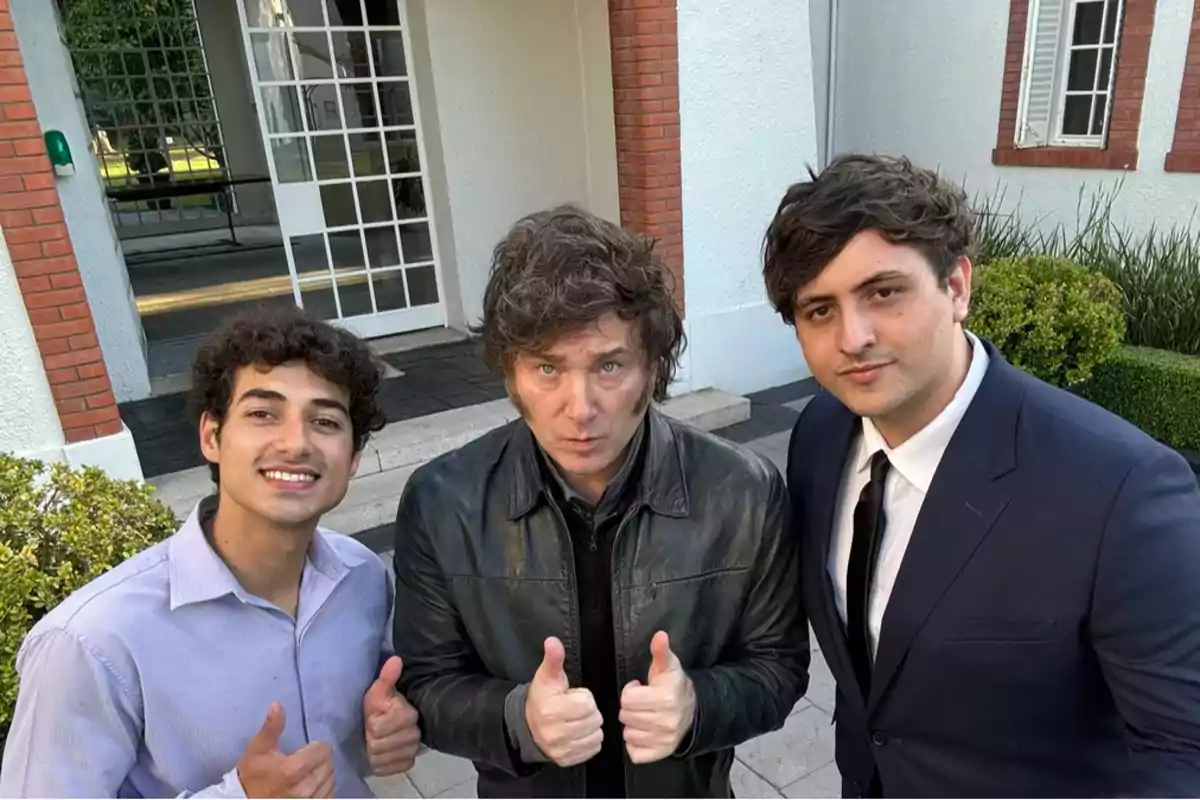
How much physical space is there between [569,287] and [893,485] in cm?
63

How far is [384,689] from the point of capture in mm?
1329

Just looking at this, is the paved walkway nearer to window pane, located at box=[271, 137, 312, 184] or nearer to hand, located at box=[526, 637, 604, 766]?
hand, located at box=[526, 637, 604, 766]

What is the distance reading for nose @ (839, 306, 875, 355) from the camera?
1.20m

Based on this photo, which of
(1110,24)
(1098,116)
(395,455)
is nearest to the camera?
(395,455)

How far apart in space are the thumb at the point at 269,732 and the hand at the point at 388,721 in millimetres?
169

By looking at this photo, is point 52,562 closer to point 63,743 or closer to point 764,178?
point 63,743

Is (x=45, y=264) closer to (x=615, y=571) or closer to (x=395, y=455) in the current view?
(x=395, y=455)

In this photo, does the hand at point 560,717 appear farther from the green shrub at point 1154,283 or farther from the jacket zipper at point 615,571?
the green shrub at point 1154,283

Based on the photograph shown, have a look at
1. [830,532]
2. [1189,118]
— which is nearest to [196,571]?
[830,532]

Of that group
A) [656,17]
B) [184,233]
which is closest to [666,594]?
[656,17]

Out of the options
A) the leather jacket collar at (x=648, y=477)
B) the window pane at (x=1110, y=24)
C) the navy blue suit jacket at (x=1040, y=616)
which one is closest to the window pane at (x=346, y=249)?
the leather jacket collar at (x=648, y=477)

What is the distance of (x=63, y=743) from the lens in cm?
113

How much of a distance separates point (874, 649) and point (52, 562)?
6.64 ft

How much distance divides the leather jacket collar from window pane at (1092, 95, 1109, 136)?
7423mm
